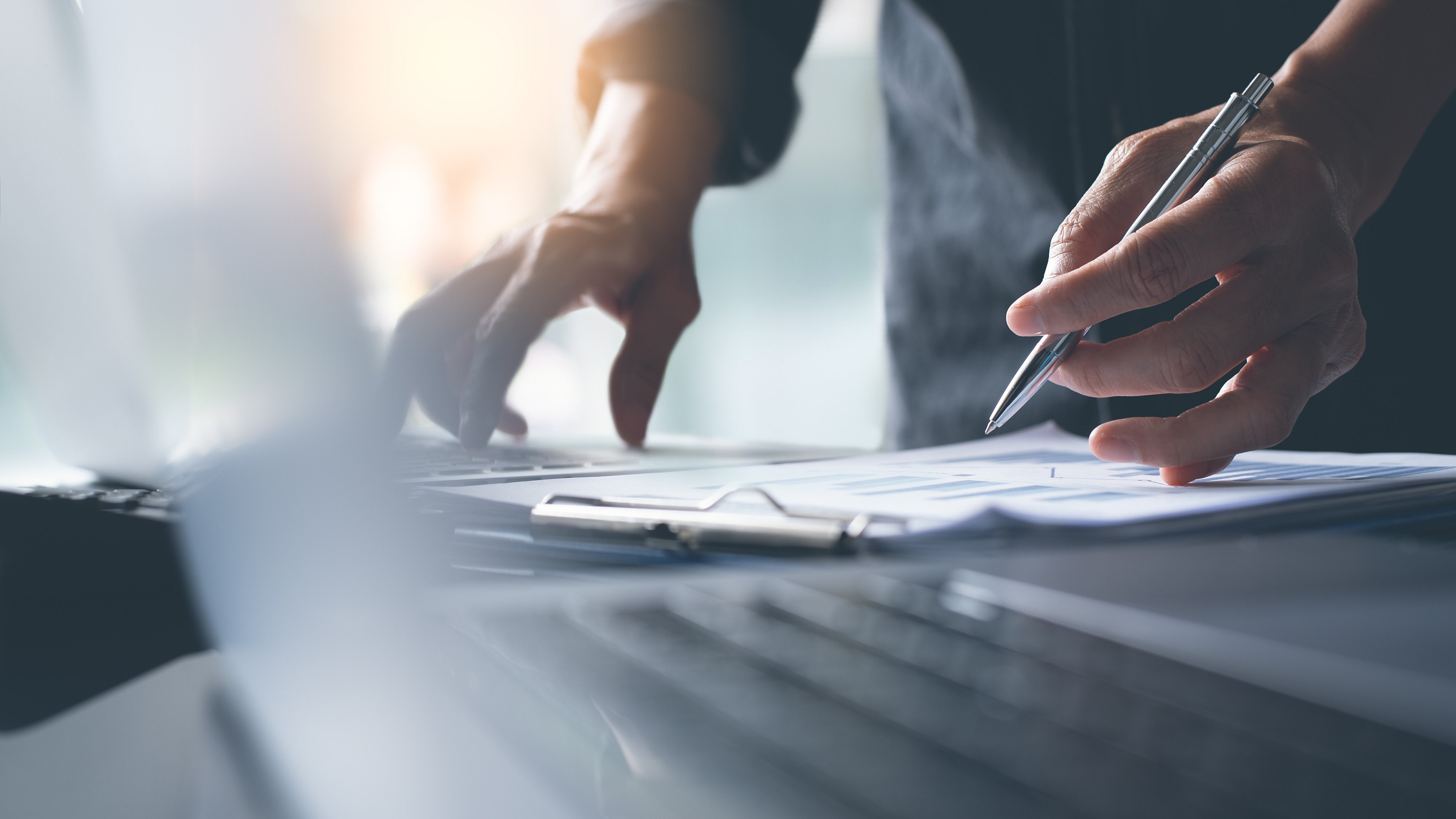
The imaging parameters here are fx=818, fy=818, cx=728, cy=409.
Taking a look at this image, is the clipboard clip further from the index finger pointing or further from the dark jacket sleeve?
the dark jacket sleeve

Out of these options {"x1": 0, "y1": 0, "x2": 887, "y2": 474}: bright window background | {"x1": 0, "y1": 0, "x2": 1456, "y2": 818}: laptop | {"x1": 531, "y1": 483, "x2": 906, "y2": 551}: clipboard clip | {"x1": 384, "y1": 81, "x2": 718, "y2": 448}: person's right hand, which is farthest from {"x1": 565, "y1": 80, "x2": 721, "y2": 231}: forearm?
{"x1": 0, "y1": 0, "x2": 887, "y2": 474}: bright window background

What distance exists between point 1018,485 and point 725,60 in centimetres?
47

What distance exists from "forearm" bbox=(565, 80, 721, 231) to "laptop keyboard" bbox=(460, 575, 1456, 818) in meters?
0.31

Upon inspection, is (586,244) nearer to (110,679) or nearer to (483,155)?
(110,679)

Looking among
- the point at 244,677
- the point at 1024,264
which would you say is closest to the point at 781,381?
the point at 1024,264

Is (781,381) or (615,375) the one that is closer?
(615,375)

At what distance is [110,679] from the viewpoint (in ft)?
0.55

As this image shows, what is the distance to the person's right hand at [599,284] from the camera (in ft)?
1.34

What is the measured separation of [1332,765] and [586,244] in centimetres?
40

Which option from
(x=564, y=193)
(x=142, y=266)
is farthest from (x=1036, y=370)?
(x=564, y=193)

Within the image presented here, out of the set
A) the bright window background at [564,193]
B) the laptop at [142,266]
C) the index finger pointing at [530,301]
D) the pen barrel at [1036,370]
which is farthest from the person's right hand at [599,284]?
the bright window background at [564,193]

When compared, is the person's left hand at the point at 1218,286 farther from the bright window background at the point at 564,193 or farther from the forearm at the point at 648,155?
the bright window background at the point at 564,193

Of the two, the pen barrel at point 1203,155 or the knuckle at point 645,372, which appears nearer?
the pen barrel at point 1203,155

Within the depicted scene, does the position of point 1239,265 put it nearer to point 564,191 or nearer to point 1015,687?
point 1015,687
